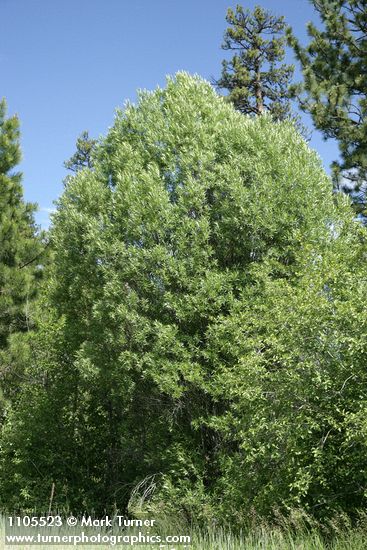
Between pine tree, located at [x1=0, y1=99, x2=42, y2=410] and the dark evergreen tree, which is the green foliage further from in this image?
the dark evergreen tree

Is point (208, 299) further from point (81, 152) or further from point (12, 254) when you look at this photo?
point (81, 152)

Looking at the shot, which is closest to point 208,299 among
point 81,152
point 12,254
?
point 12,254

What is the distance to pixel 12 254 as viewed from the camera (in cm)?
1727

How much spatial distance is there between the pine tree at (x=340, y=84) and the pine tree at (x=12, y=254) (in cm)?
1000

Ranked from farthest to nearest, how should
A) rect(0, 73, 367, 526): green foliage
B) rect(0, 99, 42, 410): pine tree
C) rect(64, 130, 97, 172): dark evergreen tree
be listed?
1. rect(64, 130, 97, 172): dark evergreen tree
2. rect(0, 99, 42, 410): pine tree
3. rect(0, 73, 367, 526): green foliage

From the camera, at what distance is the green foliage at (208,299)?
30.0ft

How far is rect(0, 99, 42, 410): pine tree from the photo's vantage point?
16.7m

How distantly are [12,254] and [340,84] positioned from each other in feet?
40.7

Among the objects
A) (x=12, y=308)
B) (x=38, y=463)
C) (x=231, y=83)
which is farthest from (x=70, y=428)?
(x=231, y=83)

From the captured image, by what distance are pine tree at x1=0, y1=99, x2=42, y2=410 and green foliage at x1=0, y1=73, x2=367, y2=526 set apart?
1.12 meters

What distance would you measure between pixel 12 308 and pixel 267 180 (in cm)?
829

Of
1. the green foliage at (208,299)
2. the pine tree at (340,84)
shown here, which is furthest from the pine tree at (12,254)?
the pine tree at (340,84)

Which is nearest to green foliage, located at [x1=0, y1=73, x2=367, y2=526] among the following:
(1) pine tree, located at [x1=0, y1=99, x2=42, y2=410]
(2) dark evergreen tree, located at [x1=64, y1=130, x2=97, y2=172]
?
(1) pine tree, located at [x1=0, y1=99, x2=42, y2=410]

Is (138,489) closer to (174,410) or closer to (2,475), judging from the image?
(174,410)
